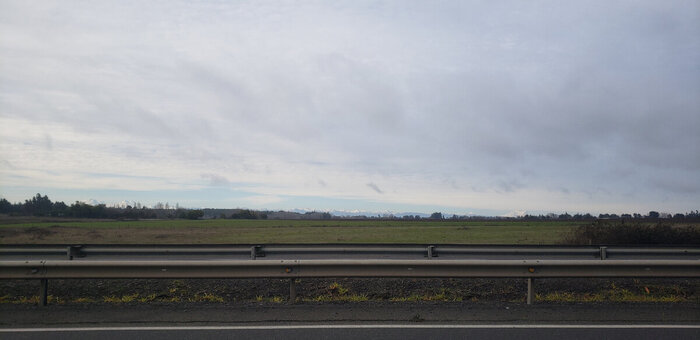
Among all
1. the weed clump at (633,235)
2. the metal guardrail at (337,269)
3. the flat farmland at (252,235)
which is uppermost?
the metal guardrail at (337,269)

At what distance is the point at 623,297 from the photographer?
8898 millimetres

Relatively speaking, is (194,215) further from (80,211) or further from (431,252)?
(431,252)

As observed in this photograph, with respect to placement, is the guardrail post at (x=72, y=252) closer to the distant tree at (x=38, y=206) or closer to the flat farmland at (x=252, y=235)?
the flat farmland at (x=252, y=235)

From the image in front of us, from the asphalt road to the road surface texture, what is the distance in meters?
0.01

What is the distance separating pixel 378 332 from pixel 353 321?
2.00ft

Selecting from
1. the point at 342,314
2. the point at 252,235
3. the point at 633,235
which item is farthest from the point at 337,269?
the point at 252,235

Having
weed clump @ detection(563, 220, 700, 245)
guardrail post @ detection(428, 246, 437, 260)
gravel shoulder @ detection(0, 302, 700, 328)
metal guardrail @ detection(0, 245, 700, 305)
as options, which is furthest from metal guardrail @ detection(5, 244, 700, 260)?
weed clump @ detection(563, 220, 700, 245)

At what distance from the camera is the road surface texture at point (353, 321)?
6.09 meters

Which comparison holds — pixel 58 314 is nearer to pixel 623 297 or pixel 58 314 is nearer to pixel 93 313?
pixel 93 313

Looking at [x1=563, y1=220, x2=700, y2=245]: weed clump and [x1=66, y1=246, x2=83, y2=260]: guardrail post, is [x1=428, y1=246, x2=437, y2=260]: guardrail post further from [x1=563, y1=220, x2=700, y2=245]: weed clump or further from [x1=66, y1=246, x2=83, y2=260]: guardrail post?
[x1=563, y1=220, x2=700, y2=245]: weed clump

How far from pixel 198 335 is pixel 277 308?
1614 mm

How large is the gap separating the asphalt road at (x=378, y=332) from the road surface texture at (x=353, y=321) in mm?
13

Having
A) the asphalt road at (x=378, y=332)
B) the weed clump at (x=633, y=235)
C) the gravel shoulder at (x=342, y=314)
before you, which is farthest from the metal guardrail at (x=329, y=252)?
the weed clump at (x=633, y=235)

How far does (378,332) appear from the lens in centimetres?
618
